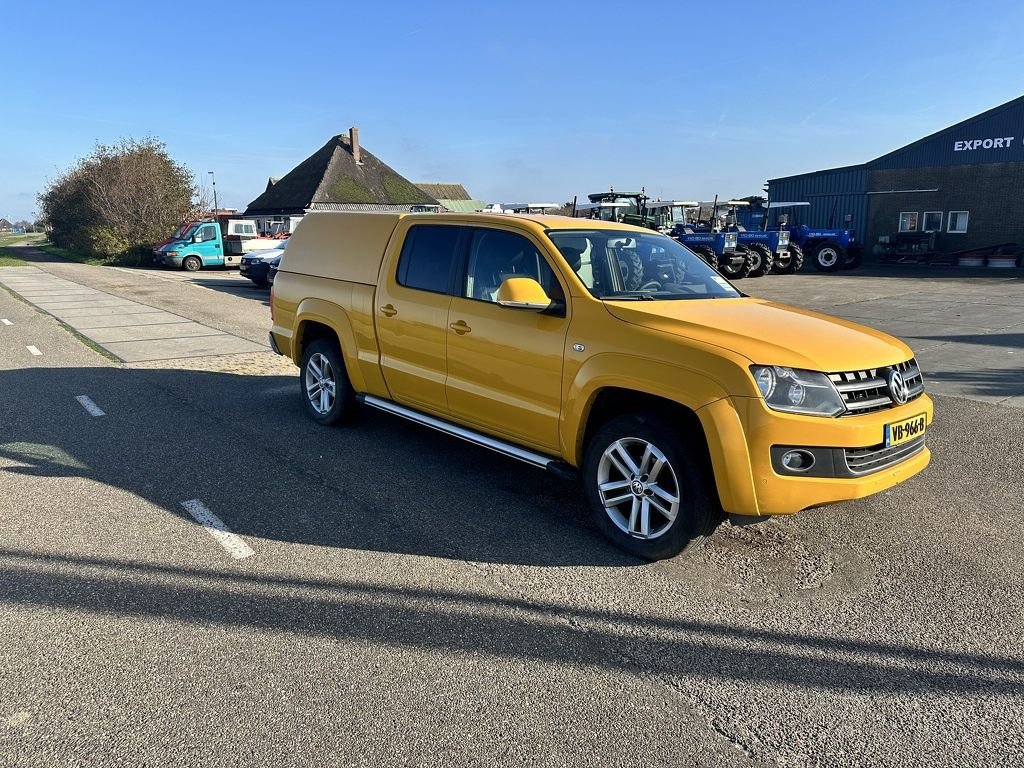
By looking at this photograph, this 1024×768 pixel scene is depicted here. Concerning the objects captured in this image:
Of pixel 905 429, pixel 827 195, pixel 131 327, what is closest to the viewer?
pixel 905 429

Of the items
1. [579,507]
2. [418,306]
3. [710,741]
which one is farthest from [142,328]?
[710,741]

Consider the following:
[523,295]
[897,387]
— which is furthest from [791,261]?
[523,295]

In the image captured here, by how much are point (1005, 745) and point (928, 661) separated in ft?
1.73

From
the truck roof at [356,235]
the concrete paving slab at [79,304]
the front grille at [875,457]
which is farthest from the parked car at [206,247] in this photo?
the front grille at [875,457]

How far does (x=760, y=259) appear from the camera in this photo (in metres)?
27.0

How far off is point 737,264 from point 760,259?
48.9 inches

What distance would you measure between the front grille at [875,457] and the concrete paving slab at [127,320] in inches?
494

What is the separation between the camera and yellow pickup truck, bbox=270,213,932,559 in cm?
368

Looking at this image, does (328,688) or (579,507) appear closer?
(328,688)

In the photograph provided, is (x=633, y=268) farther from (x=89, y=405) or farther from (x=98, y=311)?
(x=98, y=311)

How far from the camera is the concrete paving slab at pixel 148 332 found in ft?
38.4

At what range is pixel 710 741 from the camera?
269 centimetres

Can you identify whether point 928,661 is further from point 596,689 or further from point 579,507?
point 579,507

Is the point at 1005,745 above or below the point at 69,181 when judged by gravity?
below
